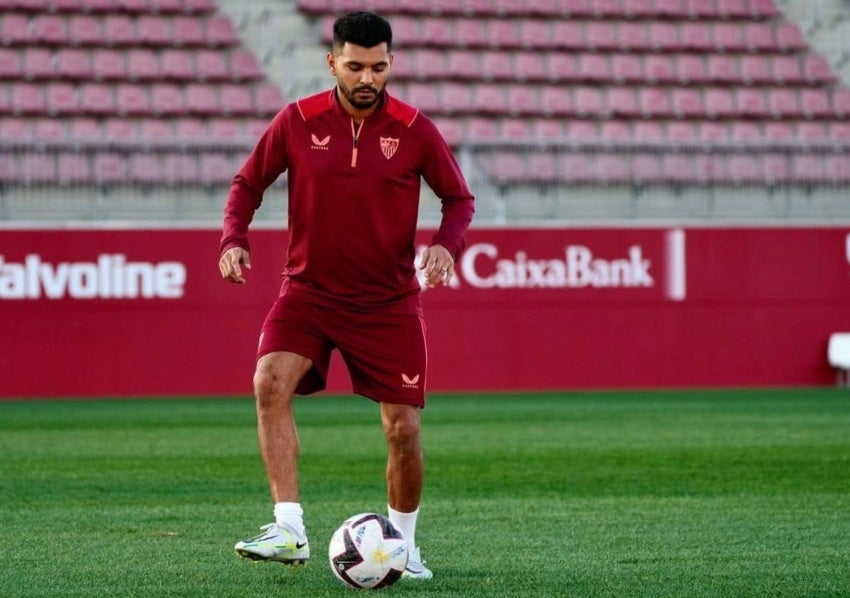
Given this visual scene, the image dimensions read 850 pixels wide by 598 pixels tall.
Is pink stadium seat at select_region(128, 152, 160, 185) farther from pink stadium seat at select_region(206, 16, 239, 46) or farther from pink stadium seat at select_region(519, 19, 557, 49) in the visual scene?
pink stadium seat at select_region(519, 19, 557, 49)

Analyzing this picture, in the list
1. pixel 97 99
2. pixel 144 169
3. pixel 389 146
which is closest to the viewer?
pixel 389 146

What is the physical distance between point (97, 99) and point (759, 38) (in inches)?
343

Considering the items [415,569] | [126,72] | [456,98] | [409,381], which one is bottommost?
[415,569]

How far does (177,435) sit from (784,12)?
14.0 metres

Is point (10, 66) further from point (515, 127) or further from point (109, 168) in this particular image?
point (515, 127)

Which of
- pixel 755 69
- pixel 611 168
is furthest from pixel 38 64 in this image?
pixel 755 69

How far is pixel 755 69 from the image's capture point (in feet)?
71.2

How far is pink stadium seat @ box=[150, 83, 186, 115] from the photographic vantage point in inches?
758

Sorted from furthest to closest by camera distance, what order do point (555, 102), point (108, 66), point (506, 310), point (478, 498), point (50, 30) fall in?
point (555, 102)
point (50, 30)
point (108, 66)
point (506, 310)
point (478, 498)

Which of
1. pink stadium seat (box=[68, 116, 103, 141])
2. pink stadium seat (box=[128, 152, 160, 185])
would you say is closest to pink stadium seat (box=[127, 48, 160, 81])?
pink stadium seat (box=[68, 116, 103, 141])

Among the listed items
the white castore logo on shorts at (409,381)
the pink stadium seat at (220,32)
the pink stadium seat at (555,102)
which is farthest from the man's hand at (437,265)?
the pink stadium seat at (220,32)

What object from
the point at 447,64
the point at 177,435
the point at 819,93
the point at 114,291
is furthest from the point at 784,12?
the point at 177,435

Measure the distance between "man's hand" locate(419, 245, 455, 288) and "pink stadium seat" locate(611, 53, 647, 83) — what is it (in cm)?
1571

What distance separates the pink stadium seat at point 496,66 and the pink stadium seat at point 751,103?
292 cm
